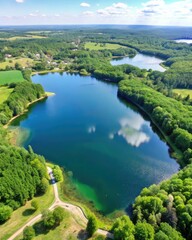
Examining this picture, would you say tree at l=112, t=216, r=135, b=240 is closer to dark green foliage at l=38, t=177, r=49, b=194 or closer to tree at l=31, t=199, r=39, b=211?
tree at l=31, t=199, r=39, b=211

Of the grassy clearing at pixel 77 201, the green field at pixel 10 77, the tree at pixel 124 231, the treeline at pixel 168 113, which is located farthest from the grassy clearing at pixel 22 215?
the green field at pixel 10 77

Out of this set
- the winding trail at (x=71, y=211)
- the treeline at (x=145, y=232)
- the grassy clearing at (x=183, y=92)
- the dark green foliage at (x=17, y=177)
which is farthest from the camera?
the grassy clearing at (x=183, y=92)

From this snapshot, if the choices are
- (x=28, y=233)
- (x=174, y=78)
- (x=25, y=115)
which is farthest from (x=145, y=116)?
(x=28, y=233)

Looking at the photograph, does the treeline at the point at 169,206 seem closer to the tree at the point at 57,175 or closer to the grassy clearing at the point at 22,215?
the grassy clearing at the point at 22,215

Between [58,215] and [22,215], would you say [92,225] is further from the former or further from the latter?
[22,215]

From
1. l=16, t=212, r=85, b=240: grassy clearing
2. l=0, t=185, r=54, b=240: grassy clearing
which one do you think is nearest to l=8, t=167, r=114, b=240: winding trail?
l=0, t=185, r=54, b=240: grassy clearing

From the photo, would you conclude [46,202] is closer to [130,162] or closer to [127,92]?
[130,162]
